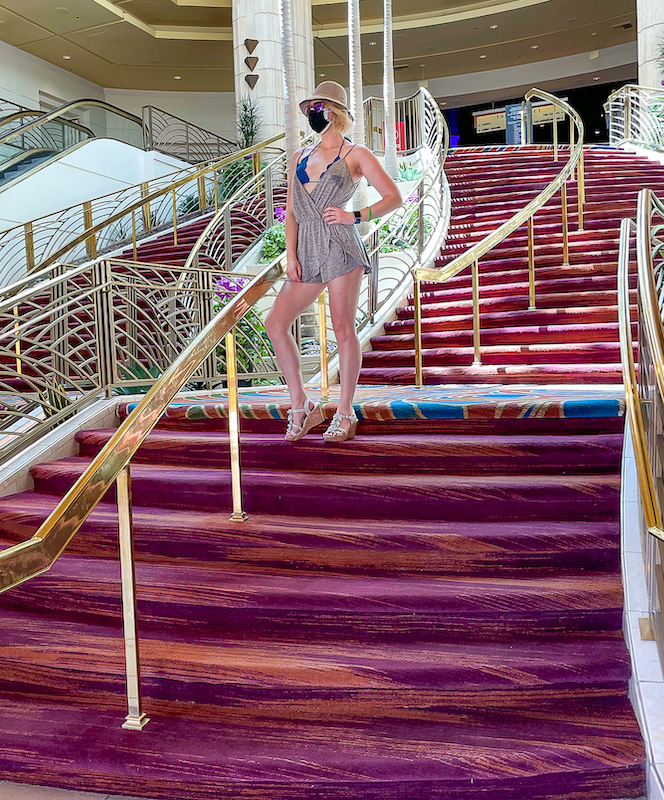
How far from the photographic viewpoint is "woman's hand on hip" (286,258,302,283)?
308 cm

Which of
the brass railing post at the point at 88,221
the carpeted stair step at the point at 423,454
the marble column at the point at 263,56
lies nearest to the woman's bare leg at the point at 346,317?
the carpeted stair step at the point at 423,454

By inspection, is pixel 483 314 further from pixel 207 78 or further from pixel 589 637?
pixel 207 78

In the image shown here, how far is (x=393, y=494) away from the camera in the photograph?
2865 millimetres

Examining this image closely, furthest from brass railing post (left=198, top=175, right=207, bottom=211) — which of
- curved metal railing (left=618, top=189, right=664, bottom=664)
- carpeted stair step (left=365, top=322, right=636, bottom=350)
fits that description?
curved metal railing (left=618, top=189, right=664, bottom=664)

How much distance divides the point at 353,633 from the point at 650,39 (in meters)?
13.2

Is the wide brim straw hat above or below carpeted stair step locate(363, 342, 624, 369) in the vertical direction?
above

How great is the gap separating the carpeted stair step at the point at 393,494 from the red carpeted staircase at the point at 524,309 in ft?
6.32

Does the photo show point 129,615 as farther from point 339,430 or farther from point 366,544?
point 339,430

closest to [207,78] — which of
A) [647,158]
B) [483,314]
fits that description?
[647,158]

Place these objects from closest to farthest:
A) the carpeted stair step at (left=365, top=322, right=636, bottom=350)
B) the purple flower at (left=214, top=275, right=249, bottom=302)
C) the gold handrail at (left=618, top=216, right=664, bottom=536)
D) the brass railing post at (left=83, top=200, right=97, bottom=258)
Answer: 1. the gold handrail at (left=618, top=216, right=664, bottom=536)
2. the carpeted stair step at (left=365, top=322, right=636, bottom=350)
3. the purple flower at (left=214, top=275, right=249, bottom=302)
4. the brass railing post at (left=83, top=200, right=97, bottom=258)

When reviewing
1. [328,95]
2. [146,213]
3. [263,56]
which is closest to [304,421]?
[328,95]

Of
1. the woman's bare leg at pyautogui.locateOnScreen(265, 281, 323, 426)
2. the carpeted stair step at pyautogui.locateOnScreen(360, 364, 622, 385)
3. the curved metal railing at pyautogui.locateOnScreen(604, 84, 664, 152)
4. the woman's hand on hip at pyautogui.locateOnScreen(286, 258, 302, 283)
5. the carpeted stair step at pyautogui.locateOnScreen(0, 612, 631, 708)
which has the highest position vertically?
the curved metal railing at pyautogui.locateOnScreen(604, 84, 664, 152)

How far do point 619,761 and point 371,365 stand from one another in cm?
380

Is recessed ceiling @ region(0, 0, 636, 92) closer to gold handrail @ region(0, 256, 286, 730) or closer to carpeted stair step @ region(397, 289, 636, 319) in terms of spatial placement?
carpeted stair step @ region(397, 289, 636, 319)
